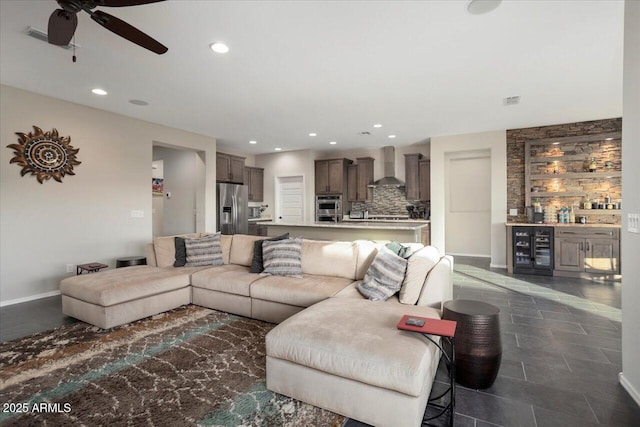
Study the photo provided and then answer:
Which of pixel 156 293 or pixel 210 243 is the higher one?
pixel 210 243

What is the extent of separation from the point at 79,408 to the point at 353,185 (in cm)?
722

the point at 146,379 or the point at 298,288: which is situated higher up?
the point at 298,288

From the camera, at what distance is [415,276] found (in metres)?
2.67

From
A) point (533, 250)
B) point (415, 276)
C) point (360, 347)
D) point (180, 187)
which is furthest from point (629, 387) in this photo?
point (180, 187)

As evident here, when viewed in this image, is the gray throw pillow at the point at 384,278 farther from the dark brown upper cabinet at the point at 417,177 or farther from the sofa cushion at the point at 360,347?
the dark brown upper cabinet at the point at 417,177

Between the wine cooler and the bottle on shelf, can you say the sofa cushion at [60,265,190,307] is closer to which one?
the wine cooler

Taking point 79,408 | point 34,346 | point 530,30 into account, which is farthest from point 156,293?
point 530,30

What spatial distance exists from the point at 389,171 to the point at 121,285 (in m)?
6.41

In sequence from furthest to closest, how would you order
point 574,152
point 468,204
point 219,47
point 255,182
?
point 255,182, point 468,204, point 574,152, point 219,47

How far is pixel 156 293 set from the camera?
3.38 metres

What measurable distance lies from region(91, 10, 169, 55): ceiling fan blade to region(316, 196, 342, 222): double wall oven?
6240mm

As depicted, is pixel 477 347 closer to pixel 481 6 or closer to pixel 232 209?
pixel 481 6

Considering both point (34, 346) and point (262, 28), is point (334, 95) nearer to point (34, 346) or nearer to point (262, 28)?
point (262, 28)

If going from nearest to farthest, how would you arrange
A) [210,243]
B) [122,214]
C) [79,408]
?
[79,408], [210,243], [122,214]
